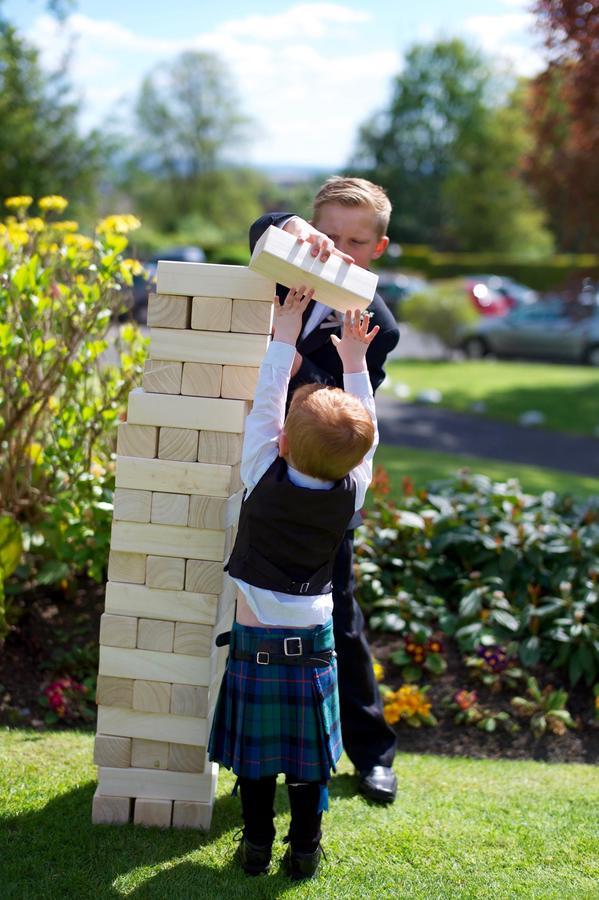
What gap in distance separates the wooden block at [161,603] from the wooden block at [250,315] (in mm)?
709

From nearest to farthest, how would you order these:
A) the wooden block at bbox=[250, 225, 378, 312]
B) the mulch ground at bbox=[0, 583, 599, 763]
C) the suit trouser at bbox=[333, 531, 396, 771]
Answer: the wooden block at bbox=[250, 225, 378, 312], the suit trouser at bbox=[333, 531, 396, 771], the mulch ground at bbox=[0, 583, 599, 763]

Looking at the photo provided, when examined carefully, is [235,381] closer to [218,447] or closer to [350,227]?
[218,447]

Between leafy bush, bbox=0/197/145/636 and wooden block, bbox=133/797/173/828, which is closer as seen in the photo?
wooden block, bbox=133/797/173/828

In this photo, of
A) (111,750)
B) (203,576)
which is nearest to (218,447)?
(203,576)

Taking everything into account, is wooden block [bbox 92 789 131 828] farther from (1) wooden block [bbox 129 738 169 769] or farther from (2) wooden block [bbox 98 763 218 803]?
(1) wooden block [bbox 129 738 169 769]

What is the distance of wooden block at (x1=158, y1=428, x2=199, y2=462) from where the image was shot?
276cm

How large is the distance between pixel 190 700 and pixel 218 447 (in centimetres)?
77

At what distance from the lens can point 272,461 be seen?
250 centimetres

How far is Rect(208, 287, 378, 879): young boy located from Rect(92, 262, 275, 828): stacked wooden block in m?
0.20

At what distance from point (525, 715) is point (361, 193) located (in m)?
2.33

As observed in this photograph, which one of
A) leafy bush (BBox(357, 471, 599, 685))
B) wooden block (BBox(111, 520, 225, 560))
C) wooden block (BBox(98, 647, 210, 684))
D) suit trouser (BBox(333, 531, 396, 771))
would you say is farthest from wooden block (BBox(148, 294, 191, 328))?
leafy bush (BBox(357, 471, 599, 685))

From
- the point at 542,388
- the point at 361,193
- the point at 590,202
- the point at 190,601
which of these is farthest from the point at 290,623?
the point at 542,388

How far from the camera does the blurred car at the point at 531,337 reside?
1827 cm

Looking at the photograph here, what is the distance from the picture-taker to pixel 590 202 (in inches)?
439
